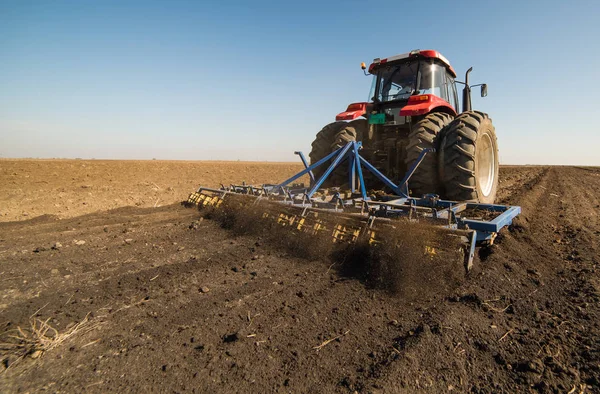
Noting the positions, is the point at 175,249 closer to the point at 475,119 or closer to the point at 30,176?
the point at 475,119

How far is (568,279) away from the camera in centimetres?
305

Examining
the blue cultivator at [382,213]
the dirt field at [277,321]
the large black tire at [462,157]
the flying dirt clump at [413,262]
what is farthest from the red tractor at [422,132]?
the flying dirt clump at [413,262]

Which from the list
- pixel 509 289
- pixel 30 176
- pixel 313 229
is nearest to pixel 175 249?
pixel 313 229

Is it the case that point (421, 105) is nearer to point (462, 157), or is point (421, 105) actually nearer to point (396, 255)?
point (462, 157)

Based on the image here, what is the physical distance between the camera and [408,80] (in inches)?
225

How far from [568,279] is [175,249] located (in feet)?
13.1

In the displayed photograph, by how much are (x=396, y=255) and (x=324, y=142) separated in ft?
10.3

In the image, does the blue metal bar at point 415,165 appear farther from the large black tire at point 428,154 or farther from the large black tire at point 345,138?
the large black tire at point 345,138

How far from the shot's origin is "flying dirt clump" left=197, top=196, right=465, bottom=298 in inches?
107

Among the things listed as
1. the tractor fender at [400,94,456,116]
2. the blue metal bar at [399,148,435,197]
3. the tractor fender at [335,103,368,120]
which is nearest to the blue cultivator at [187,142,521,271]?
the blue metal bar at [399,148,435,197]

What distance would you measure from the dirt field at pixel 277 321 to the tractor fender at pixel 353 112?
2.52 m

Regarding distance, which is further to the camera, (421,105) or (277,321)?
(421,105)

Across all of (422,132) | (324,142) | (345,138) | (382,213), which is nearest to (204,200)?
(324,142)

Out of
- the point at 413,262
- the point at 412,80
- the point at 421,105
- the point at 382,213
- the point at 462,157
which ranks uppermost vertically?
the point at 412,80
